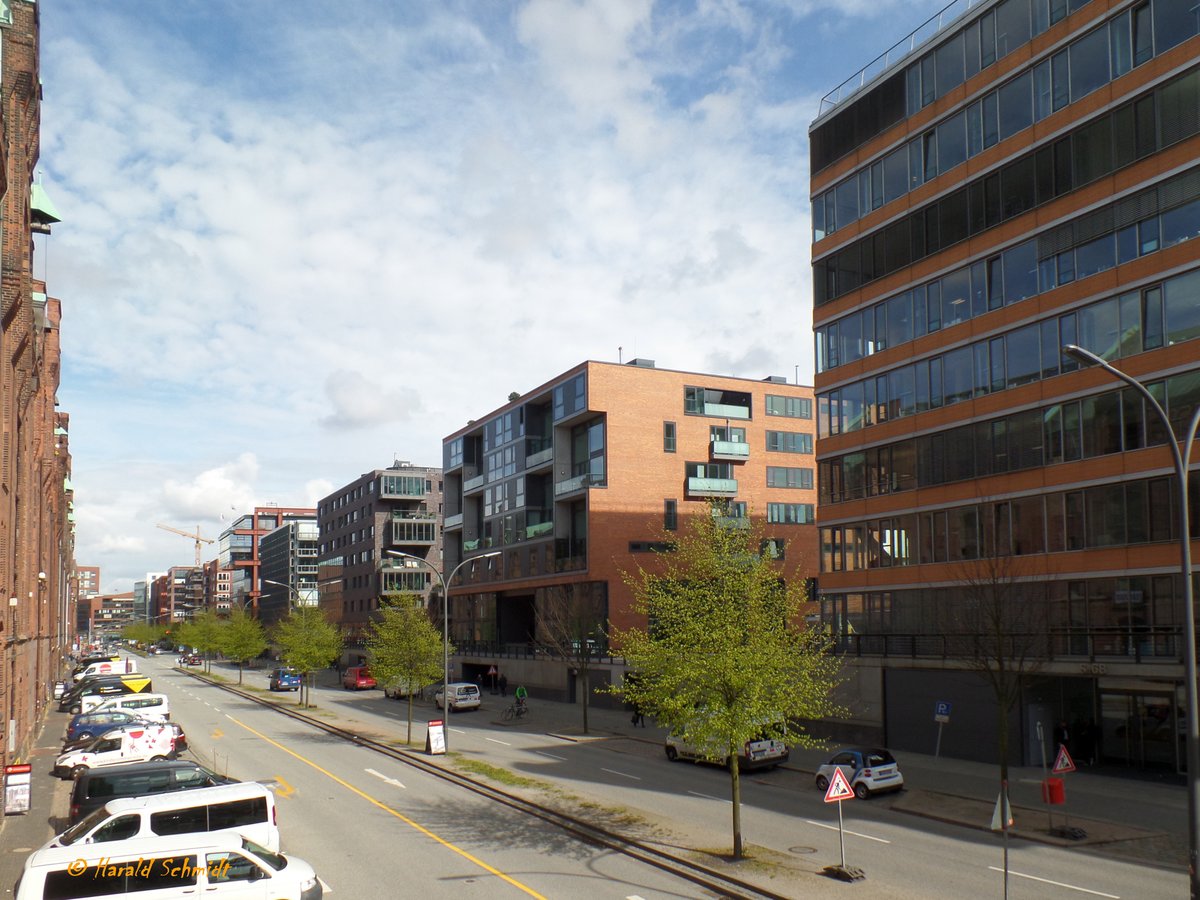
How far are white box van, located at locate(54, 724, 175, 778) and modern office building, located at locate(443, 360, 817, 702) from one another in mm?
28480

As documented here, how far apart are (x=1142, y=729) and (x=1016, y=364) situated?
13259mm

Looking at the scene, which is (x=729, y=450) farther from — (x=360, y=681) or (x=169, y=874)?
(x=169, y=874)

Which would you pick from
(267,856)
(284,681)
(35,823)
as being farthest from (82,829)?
(284,681)

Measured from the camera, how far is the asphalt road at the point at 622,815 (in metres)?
18.9

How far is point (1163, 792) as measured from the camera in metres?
28.9

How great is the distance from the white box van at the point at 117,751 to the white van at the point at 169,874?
18.5m

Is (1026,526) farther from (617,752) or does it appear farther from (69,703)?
(69,703)

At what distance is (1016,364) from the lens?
37.2 m

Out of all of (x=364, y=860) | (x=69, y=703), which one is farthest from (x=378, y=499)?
(x=364, y=860)

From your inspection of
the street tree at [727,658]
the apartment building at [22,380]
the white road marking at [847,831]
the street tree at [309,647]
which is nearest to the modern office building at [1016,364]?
the white road marking at [847,831]

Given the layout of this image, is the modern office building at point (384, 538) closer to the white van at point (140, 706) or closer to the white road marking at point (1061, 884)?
the white van at point (140, 706)

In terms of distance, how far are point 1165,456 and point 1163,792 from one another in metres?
10.1

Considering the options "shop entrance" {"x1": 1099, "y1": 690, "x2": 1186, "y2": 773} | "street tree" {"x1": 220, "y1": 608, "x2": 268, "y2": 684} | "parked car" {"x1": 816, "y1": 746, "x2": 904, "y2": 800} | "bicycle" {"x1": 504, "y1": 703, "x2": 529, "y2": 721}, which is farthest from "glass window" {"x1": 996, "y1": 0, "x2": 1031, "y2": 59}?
"street tree" {"x1": 220, "y1": 608, "x2": 268, "y2": 684}

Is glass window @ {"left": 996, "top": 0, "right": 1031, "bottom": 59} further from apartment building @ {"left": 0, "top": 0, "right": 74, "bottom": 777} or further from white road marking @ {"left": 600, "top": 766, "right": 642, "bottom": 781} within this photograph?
apartment building @ {"left": 0, "top": 0, "right": 74, "bottom": 777}
